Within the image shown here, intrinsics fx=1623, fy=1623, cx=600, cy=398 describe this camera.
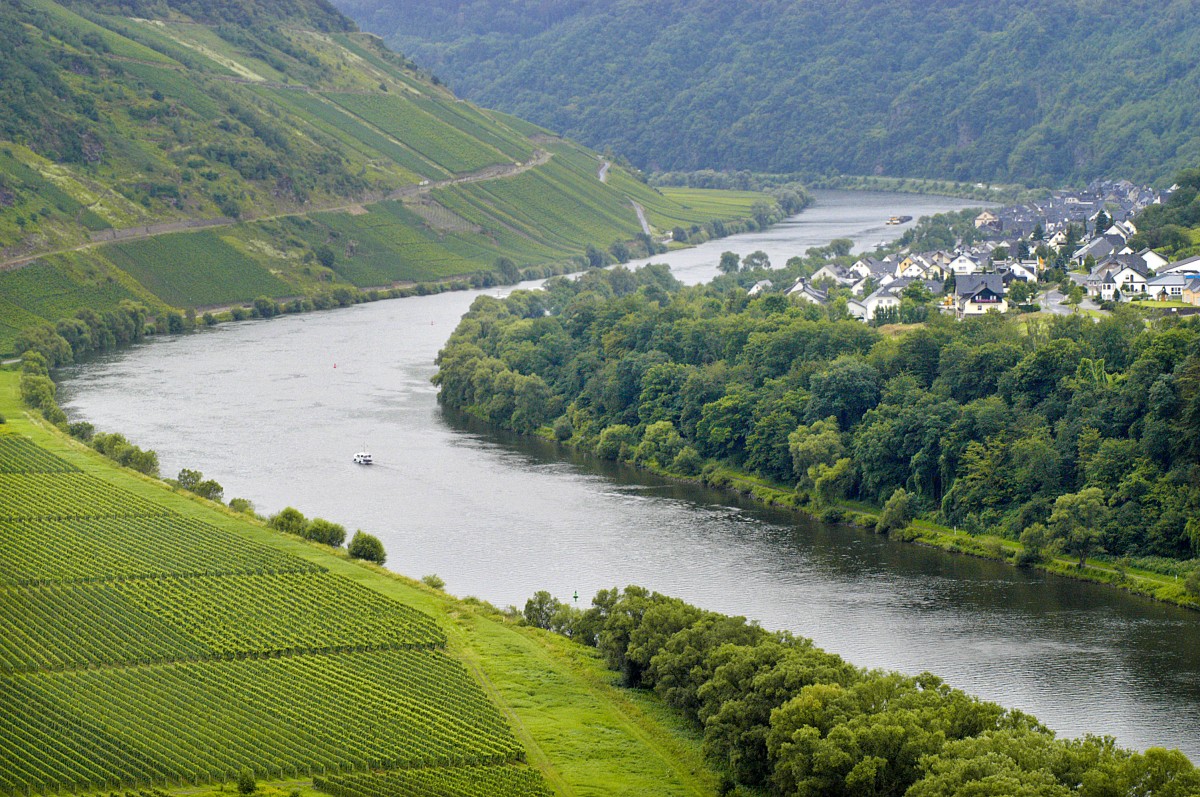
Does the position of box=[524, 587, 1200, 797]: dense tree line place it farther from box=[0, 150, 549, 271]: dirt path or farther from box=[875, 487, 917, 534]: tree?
box=[0, 150, 549, 271]: dirt path

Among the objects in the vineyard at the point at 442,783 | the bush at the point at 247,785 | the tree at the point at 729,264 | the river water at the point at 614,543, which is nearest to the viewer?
the bush at the point at 247,785

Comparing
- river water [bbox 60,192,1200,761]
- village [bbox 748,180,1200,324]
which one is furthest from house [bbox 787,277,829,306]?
river water [bbox 60,192,1200,761]

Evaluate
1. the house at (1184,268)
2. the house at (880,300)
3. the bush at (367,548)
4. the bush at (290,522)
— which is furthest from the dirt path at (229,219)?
the house at (1184,268)

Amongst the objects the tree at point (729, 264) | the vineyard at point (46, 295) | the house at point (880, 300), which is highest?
the tree at point (729, 264)

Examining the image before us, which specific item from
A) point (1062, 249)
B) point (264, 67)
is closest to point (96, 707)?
point (1062, 249)

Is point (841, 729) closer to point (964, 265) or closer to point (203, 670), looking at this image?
point (203, 670)

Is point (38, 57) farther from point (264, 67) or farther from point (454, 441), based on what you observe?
point (454, 441)

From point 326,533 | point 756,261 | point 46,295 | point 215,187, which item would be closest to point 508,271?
point 756,261

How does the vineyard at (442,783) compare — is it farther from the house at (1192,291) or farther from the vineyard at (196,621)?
the house at (1192,291)
